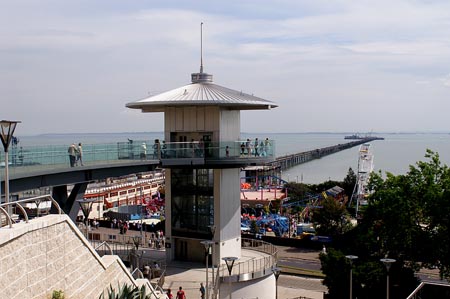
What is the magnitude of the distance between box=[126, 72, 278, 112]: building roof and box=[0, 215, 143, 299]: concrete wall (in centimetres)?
1270

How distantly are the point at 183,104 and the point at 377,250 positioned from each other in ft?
36.5

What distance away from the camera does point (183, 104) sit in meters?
26.3

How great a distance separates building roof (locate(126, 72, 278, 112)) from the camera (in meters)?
26.3

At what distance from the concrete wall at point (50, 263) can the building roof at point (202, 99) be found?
12704mm

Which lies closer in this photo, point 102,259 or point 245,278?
point 102,259

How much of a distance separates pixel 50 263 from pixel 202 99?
51.5 feet

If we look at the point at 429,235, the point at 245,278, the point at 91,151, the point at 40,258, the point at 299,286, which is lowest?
the point at 299,286

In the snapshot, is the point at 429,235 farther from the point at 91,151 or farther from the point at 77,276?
the point at 77,276

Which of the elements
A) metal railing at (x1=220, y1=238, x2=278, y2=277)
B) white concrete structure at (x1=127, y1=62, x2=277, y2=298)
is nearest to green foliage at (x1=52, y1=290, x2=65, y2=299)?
metal railing at (x1=220, y1=238, x2=278, y2=277)

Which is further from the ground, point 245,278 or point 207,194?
point 207,194

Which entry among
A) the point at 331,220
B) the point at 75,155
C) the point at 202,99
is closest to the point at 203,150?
the point at 202,99

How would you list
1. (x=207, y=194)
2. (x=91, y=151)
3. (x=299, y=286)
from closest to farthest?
(x=91, y=151)
(x=207, y=194)
(x=299, y=286)

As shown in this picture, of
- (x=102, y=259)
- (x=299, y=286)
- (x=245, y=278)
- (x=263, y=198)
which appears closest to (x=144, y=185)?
(x=263, y=198)

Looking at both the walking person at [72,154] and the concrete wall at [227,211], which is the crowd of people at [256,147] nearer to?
the concrete wall at [227,211]
